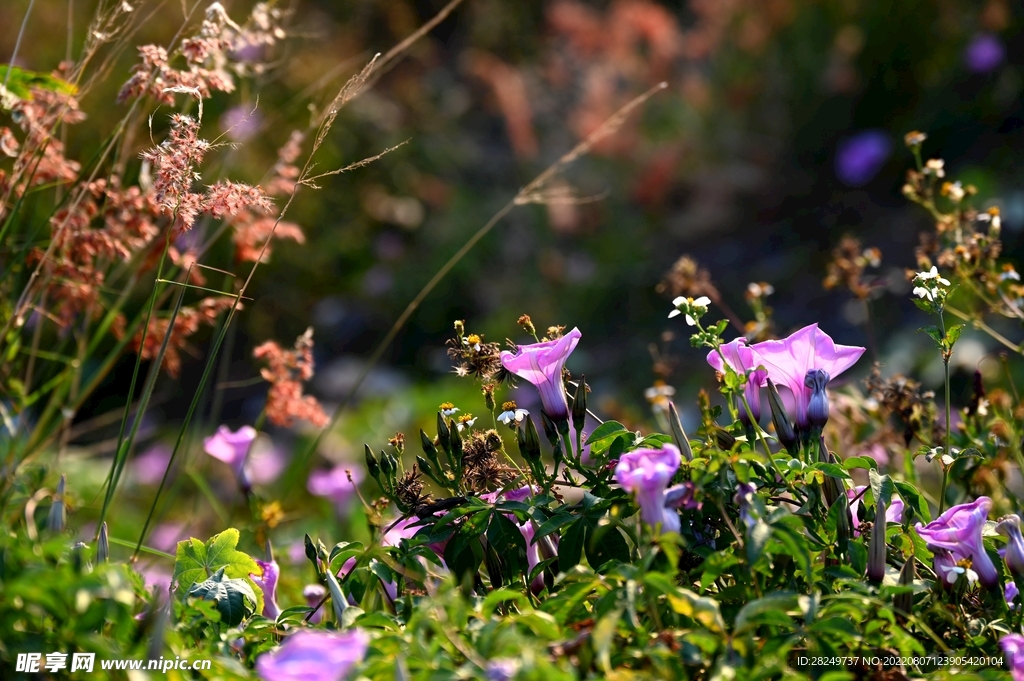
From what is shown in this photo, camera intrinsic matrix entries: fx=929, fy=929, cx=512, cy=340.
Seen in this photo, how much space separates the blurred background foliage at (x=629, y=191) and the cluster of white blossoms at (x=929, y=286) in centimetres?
274

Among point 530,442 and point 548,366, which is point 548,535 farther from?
point 548,366

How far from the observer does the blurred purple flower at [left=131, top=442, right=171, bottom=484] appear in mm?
4324

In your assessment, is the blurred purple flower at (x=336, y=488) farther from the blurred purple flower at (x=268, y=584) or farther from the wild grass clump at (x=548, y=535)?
the blurred purple flower at (x=268, y=584)

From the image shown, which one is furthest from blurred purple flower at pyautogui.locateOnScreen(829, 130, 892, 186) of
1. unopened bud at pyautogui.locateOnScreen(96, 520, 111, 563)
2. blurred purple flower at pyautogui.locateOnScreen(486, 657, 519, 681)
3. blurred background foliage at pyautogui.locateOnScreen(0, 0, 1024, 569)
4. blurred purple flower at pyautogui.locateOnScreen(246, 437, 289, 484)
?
blurred purple flower at pyautogui.locateOnScreen(486, 657, 519, 681)

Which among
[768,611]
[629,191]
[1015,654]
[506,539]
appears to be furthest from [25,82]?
[629,191]

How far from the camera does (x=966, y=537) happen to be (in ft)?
4.42

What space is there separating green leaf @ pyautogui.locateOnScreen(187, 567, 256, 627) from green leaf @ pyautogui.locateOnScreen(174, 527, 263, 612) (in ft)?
0.19

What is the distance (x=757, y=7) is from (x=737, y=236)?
168 cm

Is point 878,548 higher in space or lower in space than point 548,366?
lower

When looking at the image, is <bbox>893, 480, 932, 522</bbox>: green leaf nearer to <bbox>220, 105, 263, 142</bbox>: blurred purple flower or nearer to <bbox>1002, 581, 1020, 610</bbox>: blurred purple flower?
<bbox>1002, 581, 1020, 610</bbox>: blurred purple flower

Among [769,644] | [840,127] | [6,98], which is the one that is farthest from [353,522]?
[840,127]

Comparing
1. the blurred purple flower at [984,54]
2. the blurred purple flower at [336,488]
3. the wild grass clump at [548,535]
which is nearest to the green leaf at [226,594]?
the wild grass clump at [548,535]

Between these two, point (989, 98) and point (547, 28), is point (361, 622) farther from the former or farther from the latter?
point (547, 28)

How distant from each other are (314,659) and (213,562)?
2.00ft
